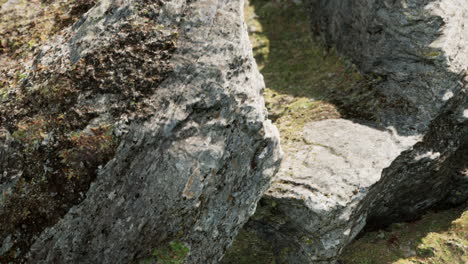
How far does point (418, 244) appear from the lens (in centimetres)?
1393

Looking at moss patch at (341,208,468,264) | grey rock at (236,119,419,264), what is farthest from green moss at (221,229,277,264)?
moss patch at (341,208,468,264)

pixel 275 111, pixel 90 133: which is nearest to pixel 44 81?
pixel 90 133

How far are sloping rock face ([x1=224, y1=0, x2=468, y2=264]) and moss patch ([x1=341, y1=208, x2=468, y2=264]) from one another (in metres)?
0.56

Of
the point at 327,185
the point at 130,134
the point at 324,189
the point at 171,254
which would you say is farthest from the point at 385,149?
the point at 130,134

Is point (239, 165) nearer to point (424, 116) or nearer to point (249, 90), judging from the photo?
point (249, 90)

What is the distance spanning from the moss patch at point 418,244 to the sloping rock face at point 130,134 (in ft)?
20.8

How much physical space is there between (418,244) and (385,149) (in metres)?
3.86

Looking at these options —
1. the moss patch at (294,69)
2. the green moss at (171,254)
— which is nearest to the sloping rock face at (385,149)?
the moss patch at (294,69)

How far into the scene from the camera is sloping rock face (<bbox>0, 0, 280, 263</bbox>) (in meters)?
8.70

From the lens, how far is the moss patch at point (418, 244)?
13.5m

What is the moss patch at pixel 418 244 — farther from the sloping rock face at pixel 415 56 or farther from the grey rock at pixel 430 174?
the sloping rock face at pixel 415 56

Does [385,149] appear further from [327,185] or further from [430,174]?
[430,174]

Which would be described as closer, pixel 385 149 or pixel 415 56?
pixel 385 149

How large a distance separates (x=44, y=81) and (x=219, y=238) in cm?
560
